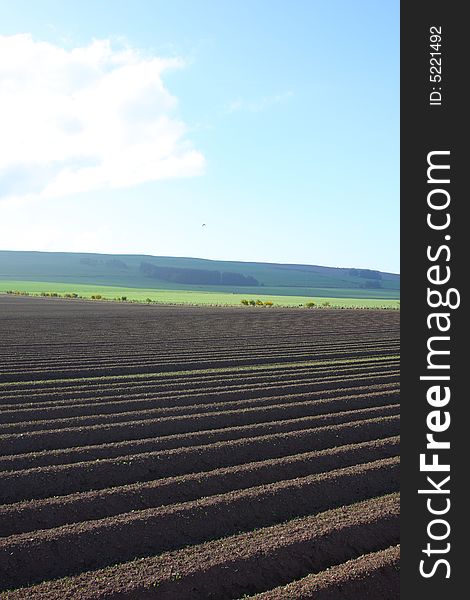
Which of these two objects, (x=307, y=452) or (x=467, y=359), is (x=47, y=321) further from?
(x=467, y=359)

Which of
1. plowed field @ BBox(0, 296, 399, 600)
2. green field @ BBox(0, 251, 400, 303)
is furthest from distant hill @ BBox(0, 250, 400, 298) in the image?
plowed field @ BBox(0, 296, 399, 600)

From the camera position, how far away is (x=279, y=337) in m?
19.6

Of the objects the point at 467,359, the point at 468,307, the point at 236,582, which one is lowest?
the point at 236,582

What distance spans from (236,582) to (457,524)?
1421mm

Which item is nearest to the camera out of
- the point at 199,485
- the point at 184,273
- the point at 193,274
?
the point at 199,485

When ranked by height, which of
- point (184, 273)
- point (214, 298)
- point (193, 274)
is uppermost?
point (184, 273)

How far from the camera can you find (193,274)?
11112 cm

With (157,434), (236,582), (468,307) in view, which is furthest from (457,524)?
(157,434)

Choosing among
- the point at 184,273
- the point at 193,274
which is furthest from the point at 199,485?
the point at 184,273

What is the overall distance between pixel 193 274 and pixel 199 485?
105926mm

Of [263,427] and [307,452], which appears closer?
[307,452]

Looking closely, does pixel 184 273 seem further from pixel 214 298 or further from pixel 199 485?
pixel 199 485

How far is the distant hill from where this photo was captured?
3953 inches

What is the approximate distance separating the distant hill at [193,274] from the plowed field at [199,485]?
3094 inches
